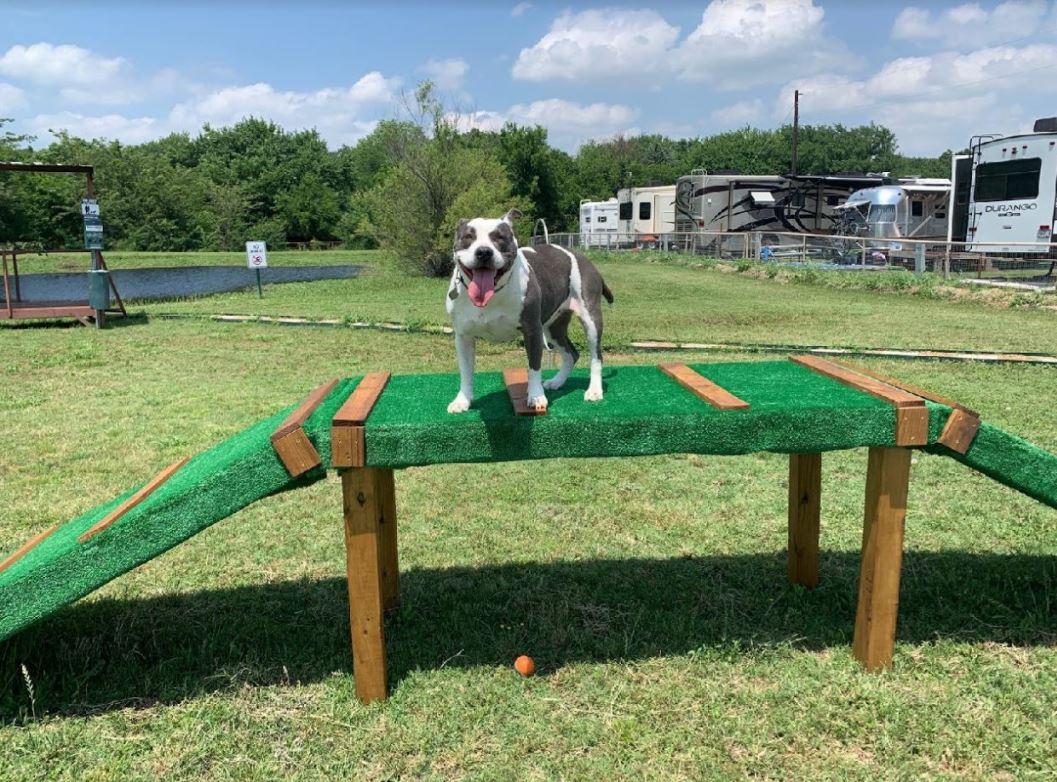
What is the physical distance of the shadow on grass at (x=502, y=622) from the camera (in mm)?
3494

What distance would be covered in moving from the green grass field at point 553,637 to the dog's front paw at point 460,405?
1142 mm

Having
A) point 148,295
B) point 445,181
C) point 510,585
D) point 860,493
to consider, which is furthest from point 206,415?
point 445,181

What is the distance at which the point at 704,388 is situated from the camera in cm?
371

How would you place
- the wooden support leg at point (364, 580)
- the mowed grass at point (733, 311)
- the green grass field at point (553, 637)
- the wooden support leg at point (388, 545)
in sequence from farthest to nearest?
1. the mowed grass at point (733, 311)
2. the wooden support leg at point (388, 545)
3. the wooden support leg at point (364, 580)
4. the green grass field at point (553, 637)

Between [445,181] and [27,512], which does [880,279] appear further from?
[27,512]

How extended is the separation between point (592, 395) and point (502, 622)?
3.99ft

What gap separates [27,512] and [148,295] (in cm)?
1901

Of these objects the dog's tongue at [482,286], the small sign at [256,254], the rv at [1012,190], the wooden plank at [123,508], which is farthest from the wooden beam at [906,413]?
the small sign at [256,254]

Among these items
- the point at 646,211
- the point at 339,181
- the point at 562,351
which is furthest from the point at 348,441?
the point at 339,181

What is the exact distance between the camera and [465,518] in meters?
5.34

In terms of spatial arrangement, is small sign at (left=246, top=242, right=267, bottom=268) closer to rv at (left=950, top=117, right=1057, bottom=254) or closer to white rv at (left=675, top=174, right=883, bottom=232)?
white rv at (left=675, top=174, right=883, bottom=232)

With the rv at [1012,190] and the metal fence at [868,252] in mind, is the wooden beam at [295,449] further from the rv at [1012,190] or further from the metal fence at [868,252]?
the rv at [1012,190]

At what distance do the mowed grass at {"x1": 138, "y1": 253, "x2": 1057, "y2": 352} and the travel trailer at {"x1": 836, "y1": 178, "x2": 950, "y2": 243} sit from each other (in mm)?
5190

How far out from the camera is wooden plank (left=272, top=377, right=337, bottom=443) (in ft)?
10.00
